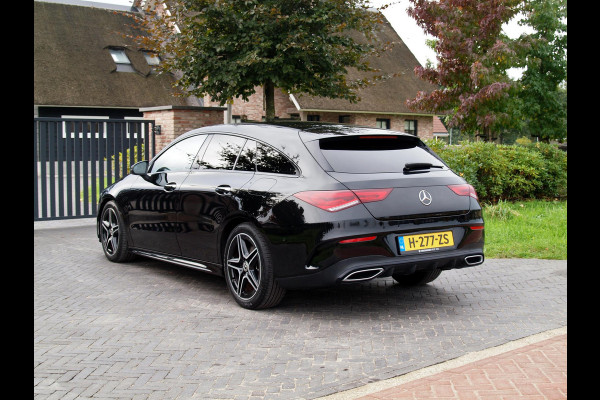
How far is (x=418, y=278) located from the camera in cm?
696

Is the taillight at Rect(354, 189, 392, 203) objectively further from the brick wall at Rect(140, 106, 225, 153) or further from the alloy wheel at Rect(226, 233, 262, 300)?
the brick wall at Rect(140, 106, 225, 153)

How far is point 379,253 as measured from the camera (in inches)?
214

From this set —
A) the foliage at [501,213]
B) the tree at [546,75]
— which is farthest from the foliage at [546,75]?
the foliage at [501,213]

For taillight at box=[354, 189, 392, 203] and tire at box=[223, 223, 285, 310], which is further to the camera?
tire at box=[223, 223, 285, 310]

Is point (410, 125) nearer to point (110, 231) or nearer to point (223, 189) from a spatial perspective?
point (110, 231)

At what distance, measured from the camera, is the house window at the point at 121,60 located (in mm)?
35656

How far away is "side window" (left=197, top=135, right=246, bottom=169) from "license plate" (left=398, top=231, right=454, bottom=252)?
1923 mm

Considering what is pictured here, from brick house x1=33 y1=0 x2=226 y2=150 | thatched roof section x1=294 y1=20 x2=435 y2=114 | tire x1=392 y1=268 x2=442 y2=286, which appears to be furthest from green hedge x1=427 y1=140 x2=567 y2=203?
thatched roof section x1=294 y1=20 x2=435 y2=114

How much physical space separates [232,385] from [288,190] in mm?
1981

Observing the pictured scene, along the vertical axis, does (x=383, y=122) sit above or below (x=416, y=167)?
above

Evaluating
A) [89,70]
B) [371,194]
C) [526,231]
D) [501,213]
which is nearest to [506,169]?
[501,213]

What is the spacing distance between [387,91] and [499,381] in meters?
36.1

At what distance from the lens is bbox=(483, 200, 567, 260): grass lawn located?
9.02 m

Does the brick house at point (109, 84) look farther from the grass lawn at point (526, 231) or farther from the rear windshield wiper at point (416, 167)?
the rear windshield wiper at point (416, 167)
